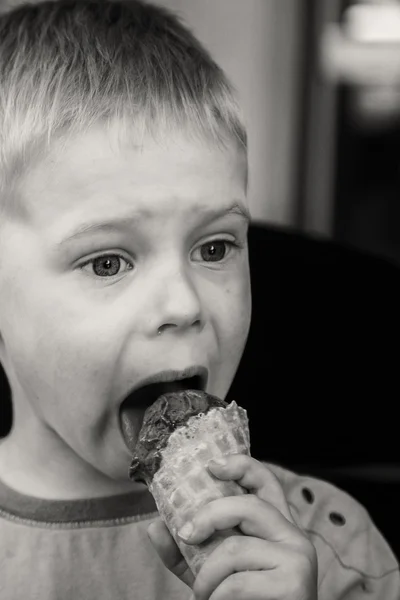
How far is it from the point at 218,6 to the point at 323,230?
87cm

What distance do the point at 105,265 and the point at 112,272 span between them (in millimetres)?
11

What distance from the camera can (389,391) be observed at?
1.54m

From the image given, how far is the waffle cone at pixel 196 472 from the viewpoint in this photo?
897 millimetres

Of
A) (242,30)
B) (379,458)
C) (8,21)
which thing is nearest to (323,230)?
(242,30)

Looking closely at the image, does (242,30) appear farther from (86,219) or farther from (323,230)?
(86,219)

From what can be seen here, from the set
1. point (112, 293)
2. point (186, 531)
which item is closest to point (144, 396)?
point (112, 293)

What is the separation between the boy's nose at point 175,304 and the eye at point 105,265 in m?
0.06

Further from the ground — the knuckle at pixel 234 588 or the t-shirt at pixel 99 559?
the knuckle at pixel 234 588

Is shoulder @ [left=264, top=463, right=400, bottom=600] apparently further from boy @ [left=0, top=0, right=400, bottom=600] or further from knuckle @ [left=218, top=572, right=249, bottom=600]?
knuckle @ [left=218, top=572, right=249, bottom=600]

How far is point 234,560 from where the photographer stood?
848 mm

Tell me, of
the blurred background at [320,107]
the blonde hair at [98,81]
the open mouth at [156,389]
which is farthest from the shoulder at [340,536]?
the blurred background at [320,107]

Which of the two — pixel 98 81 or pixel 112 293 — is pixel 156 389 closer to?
pixel 112 293

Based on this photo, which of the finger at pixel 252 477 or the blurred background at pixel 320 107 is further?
the blurred background at pixel 320 107

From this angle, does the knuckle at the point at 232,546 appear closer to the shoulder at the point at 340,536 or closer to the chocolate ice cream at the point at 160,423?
the chocolate ice cream at the point at 160,423
